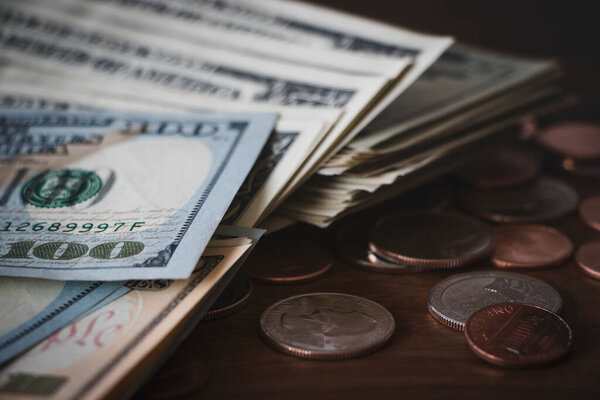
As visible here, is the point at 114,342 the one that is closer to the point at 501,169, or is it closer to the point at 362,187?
the point at 362,187

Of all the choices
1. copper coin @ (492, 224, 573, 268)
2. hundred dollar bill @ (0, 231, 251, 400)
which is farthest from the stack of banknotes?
copper coin @ (492, 224, 573, 268)

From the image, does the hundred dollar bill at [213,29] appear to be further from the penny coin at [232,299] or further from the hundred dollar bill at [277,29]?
the penny coin at [232,299]

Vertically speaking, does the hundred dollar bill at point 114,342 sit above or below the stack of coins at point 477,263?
below

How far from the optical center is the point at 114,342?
453 mm

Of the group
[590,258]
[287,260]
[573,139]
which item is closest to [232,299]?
[287,260]

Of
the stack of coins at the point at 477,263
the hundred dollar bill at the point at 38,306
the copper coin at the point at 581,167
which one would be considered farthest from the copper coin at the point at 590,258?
the hundred dollar bill at the point at 38,306

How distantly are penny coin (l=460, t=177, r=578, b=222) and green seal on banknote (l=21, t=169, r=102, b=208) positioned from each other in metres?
0.41

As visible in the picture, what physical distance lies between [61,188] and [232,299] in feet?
0.77

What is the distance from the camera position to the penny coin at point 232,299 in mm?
539

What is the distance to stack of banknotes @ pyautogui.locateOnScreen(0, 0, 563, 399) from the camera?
0.49 m

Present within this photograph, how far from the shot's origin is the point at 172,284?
52cm

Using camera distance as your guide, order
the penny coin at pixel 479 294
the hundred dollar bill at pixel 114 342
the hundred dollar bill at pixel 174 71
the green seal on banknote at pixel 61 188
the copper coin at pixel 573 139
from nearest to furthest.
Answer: the hundred dollar bill at pixel 114 342, the penny coin at pixel 479 294, the green seal on banknote at pixel 61 188, the hundred dollar bill at pixel 174 71, the copper coin at pixel 573 139

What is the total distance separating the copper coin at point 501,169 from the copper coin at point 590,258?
0.17 metres

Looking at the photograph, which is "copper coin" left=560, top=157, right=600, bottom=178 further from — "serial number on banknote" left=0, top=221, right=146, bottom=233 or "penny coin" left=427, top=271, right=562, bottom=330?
"serial number on banknote" left=0, top=221, right=146, bottom=233
